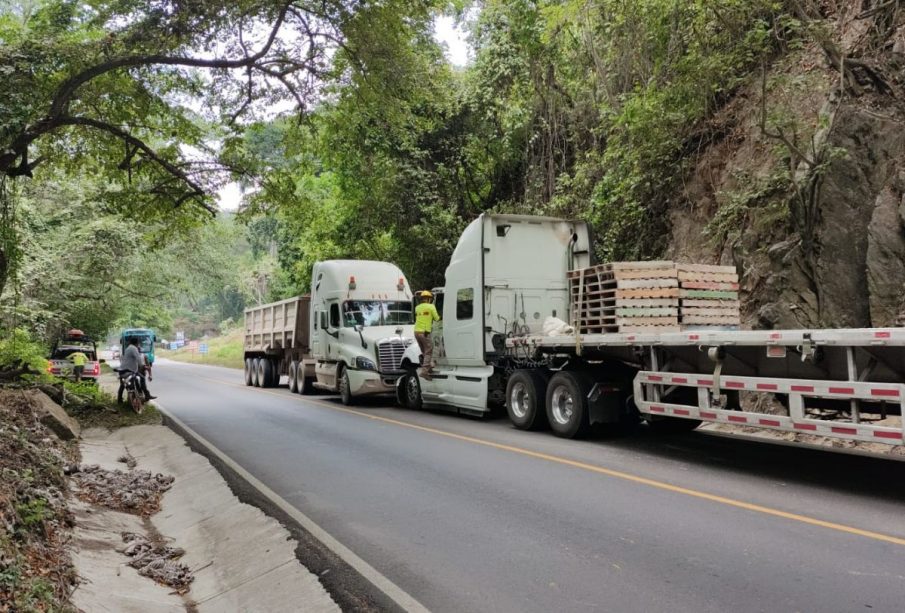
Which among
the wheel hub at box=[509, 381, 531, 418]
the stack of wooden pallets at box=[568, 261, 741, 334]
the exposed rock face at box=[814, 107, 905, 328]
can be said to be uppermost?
the exposed rock face at box=[814, 107, 905, 328]

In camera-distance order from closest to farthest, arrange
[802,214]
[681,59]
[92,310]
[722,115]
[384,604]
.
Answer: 1. [384,604]
2. [802,214]
3. [681,59]
4. [722,115]
5. [92,310]

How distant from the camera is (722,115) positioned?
15.7 m

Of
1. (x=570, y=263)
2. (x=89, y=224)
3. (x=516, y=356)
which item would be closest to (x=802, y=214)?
(x=570, y=263)

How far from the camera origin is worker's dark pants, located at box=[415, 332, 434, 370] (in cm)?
1378

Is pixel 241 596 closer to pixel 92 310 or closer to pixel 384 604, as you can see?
pixel 384 604

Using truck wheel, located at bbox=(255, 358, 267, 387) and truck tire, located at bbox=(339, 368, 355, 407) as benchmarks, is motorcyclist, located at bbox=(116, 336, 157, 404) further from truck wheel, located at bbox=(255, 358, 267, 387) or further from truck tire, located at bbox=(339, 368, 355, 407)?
truck wheel, located at bbox=(255, 358, 267, 387)

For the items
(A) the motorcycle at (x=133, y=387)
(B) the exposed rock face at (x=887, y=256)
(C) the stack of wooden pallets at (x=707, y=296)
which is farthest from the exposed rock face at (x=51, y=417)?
(B) the exposed rock face at (x=887, y=256)

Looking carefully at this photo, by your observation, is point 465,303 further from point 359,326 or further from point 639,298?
point 359,326

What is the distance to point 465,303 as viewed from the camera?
41.5ft

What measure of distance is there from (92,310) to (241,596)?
29470 millimetres

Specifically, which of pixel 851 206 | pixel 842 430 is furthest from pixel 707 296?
pixel 851 206

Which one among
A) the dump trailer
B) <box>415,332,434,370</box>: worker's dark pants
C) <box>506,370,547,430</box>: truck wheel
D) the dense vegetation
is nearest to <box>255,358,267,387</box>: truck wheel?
the dump trailer

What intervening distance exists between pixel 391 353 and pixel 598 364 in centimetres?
646

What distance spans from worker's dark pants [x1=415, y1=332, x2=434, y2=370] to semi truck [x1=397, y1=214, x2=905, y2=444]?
179 mm
